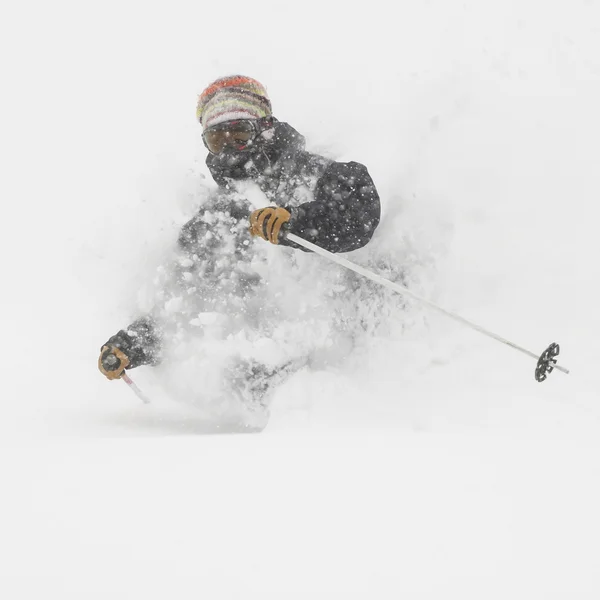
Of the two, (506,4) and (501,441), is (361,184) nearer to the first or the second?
(501,441)

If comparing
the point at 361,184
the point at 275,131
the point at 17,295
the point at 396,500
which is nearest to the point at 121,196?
the point at 17,295

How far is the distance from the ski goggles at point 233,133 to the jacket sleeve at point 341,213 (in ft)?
1.57

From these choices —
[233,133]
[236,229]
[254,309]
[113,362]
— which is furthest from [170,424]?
[233,133]

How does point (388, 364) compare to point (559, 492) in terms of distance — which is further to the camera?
point (388, 364)

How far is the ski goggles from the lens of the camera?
2.88 metres

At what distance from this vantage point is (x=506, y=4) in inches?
196

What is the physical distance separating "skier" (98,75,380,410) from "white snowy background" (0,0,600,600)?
0.26 m

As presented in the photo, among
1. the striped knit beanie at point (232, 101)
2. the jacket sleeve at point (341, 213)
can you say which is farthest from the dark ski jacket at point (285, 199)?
the striped knit beanie at point (232, 101)

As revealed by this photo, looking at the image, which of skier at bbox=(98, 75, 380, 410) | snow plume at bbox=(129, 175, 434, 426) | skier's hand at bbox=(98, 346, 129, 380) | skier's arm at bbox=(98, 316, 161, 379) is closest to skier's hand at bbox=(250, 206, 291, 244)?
skier at bbox=(98, 75, 380, 410)

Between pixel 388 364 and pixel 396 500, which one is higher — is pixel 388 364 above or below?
above

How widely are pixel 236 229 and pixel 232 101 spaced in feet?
2.11

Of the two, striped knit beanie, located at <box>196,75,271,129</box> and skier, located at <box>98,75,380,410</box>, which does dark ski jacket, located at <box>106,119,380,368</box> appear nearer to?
skier, located at <box>98,75,380,410</box>

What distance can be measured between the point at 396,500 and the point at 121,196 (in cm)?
532

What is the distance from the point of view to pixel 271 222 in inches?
103
